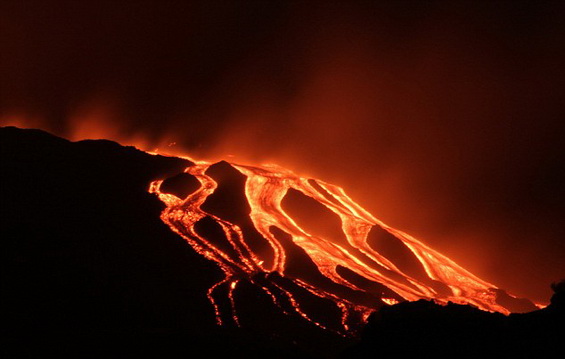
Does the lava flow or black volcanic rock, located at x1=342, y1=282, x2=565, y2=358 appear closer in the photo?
black volcanic rock, located at x1=342, y1=282, x2=565, y2=358

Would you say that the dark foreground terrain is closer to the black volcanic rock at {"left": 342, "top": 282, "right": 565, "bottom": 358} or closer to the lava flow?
the black volcanic rock at {"left": 342, "top": 282, "right": 565, "bottom": 358}

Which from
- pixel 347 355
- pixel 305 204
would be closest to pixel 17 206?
pixel 305 204

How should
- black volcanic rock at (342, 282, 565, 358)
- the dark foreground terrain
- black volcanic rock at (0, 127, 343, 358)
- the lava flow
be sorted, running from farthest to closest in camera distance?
the lava flow, black volcanic rock at (0, 127, 343, 358), the dark foreground terrain, black volcanic rock at (342, 282, 565, 358)

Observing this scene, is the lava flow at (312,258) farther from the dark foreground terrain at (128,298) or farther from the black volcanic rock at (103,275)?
the black volcanic rock at (103,275)

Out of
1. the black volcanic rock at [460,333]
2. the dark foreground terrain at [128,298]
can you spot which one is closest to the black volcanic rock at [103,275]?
the dark foreground terrain at [128,298]

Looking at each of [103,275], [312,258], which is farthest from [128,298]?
[312,258]

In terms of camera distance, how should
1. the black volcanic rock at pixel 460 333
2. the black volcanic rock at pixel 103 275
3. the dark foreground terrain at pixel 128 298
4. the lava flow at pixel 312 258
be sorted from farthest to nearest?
the lava flow at pixel 312 258 → the black volcanic rock at pixel 103 275 → the dark foreground terrain at pixel 128 298 → the black volcanic rock at pixel 460 333

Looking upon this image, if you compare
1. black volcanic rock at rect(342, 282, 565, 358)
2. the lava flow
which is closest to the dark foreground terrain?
black volcanic rock at rect(342, 282, 565, 358)
